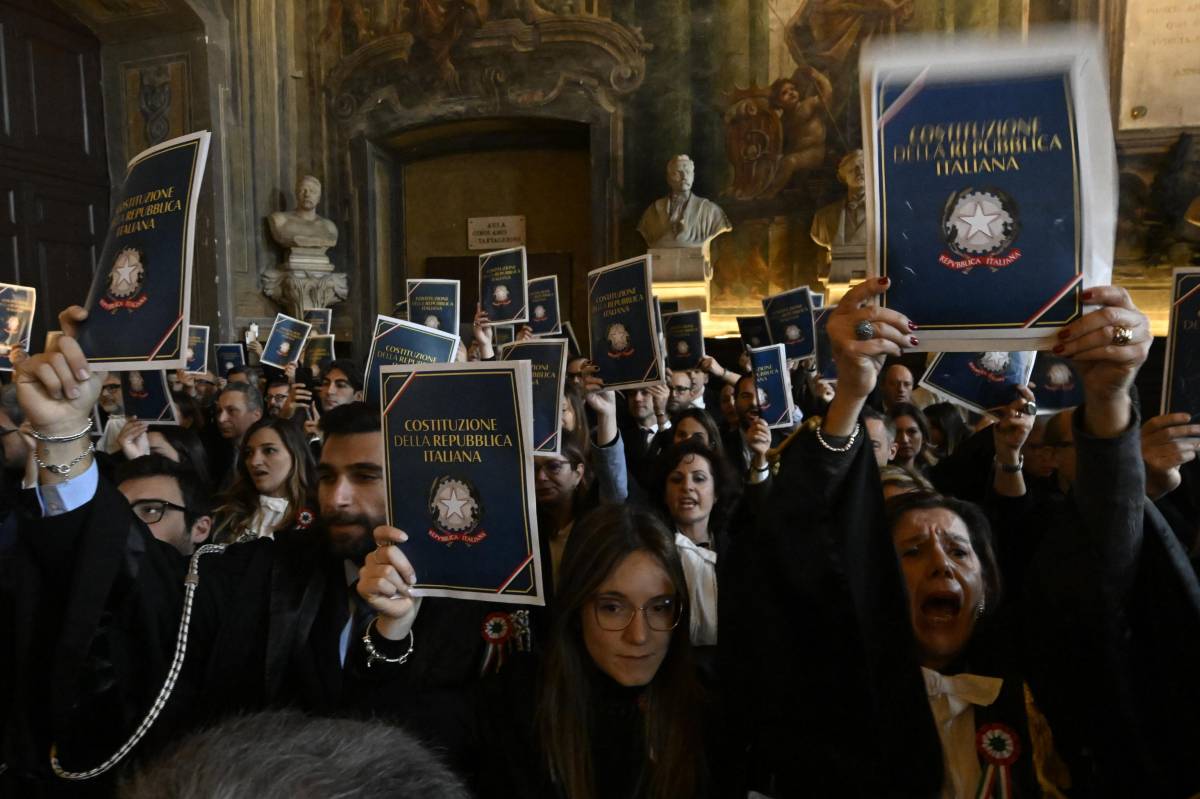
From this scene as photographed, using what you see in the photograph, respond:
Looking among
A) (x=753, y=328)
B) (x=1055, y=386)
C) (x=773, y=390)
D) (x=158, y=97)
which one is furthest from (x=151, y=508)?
(x=158, y=97)

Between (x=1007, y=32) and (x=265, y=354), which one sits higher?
(x=1007, y=32)

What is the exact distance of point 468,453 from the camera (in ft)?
5.27

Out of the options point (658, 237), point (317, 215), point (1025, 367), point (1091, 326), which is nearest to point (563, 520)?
point (1025, 367)

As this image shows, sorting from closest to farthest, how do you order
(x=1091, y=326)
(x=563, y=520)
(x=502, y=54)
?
(x=1091, y=326)
(x=563, y=520)
(x=502, y=54)

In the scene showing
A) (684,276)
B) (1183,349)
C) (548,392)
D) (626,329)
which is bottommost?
(548,392)

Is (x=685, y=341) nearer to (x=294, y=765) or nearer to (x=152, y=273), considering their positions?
(x=152, y=273)

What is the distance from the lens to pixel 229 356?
23.9 ft

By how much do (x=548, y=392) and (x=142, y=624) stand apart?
5.38 ft

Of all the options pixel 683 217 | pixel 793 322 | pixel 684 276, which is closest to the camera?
pixel 793 322

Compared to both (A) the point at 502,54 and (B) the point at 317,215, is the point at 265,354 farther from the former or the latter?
(A) the point at 502,54

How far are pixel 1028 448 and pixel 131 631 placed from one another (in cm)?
308

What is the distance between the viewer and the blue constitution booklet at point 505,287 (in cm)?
555

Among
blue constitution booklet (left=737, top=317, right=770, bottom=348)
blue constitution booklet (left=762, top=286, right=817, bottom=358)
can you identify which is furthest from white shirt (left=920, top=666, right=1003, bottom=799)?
blue constitution booklet (left=737, top=317, right=770, bottom=348)

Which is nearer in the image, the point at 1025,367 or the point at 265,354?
the point at 1025,367
